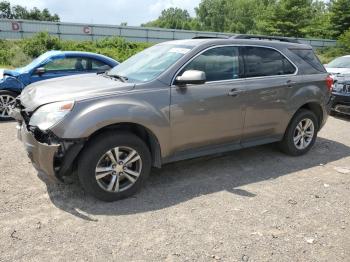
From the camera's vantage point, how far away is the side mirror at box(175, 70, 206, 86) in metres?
4.30

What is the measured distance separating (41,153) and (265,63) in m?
3.27

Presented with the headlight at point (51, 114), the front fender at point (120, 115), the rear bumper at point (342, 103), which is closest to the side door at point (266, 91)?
the front fender at point (120, 115)

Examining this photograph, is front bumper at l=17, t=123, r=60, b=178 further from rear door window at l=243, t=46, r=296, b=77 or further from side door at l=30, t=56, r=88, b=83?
side door at l=30, t=56, r=88, b=83

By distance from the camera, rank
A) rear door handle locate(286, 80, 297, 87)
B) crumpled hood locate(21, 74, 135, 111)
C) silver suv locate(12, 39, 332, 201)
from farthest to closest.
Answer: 1. rear door handle locate(286, 80, 297, 87)
2. crumpled hood locate(21, 74, 135, 111)
3. silver suv locate(12, 39, 332, 201)

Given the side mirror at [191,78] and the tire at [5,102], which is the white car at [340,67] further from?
the tire at [5,102]

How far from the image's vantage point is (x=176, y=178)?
16.1 feet

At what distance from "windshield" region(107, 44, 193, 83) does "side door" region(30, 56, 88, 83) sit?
3.41 meters

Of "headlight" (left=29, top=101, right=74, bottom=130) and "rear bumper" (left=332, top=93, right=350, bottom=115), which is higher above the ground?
"headlight" (left=29, top=101, right=74, bottom=130)

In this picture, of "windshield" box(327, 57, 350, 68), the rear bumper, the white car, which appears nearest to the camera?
the rear bumper

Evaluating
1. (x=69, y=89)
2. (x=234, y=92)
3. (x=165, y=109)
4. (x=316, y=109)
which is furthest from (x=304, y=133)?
(x=69, y=89)

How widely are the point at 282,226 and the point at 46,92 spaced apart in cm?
297

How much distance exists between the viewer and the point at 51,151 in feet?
12.4

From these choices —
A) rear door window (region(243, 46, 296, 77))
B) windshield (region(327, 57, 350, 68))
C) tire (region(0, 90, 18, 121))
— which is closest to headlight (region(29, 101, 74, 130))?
rear door window (region(243, 46, 296, 77))

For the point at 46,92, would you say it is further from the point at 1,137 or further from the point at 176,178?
the point at 1,137
